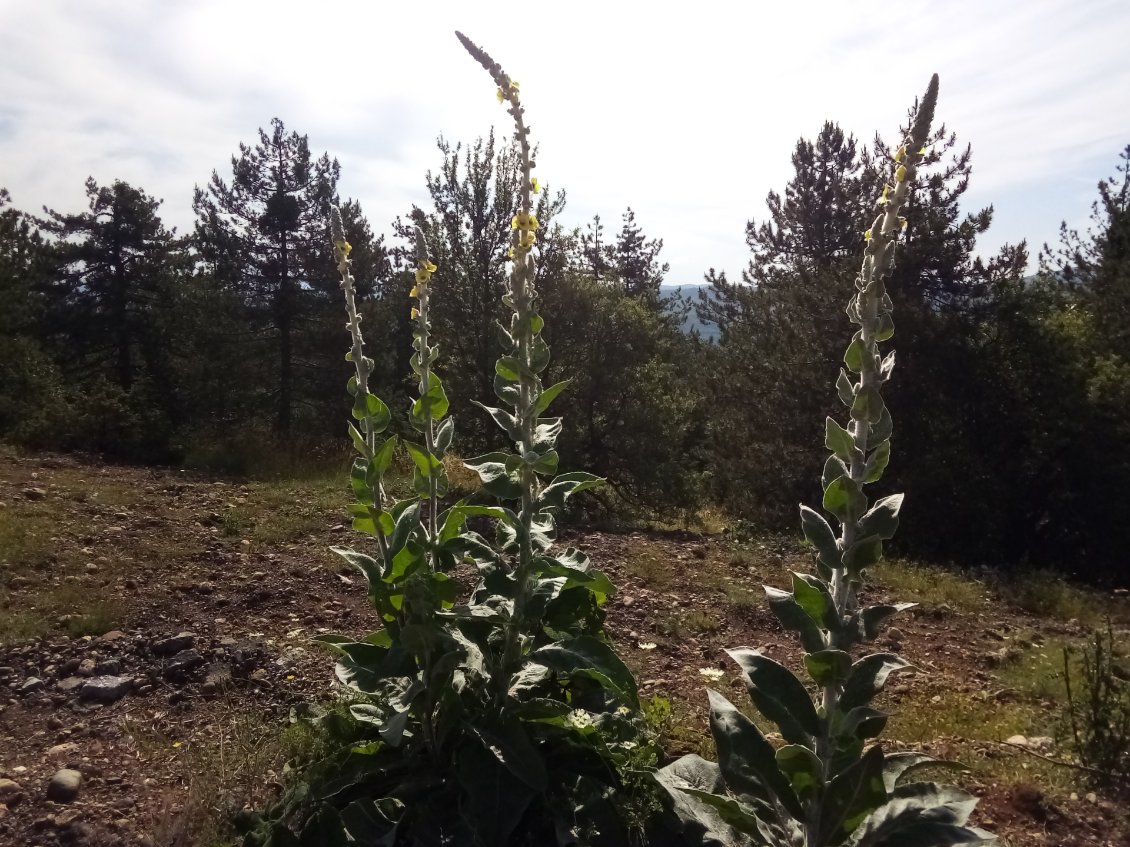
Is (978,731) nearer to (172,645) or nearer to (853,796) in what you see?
(853,796)

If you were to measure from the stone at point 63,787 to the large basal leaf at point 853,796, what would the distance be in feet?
9.90

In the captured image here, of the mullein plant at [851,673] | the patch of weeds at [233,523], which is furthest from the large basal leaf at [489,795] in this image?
the patch of weeds at [233,523]

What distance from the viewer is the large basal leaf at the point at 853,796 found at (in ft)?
7.09

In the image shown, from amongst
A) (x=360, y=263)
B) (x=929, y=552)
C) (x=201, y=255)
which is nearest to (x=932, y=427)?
(x=929, y=552)

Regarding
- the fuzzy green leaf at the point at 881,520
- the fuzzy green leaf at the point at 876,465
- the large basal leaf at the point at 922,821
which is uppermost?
the fuzzy green leaf at the point at 876,465

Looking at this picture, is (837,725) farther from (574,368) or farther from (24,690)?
(574,368)

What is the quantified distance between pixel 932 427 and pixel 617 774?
35.9 feet

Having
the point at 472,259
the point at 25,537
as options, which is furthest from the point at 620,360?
the point at 25,537

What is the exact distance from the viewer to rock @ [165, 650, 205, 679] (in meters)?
4.48

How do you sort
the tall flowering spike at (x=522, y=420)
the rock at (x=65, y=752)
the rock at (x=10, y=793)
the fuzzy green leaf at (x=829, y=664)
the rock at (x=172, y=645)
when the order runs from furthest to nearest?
the rock at (x=172, y=645), the rock at (x=65, y=752), the rock at (x=10, y=793), the tall flowering spike at (x=522, y=420), the fuzzy green leaf at (x=829, y=664)

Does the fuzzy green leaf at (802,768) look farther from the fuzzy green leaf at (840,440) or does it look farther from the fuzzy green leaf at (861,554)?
the fuzzy green leaf at (840,440)

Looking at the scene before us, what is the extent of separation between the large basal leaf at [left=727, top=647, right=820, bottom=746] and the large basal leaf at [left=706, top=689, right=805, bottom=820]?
126 millimetres

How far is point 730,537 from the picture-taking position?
33.2 feet

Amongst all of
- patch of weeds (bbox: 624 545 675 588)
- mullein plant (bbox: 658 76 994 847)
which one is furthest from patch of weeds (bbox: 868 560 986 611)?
mullein plant (bbox: 658 76 994 847)
